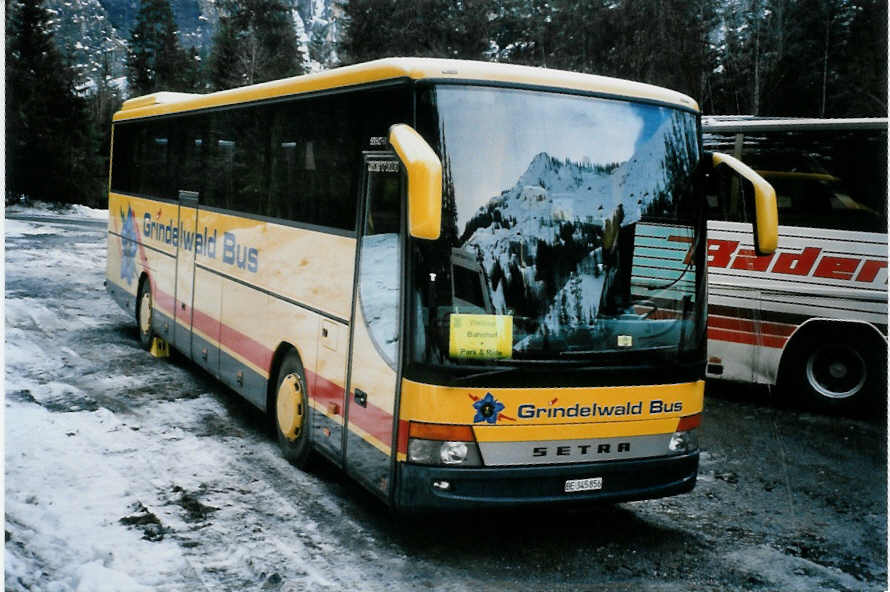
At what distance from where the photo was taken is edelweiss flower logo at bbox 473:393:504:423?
5469mm

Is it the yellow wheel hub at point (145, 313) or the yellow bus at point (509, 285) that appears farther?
the yellow wheel hub at point (145, 313)

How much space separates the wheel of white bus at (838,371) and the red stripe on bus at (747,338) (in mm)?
240

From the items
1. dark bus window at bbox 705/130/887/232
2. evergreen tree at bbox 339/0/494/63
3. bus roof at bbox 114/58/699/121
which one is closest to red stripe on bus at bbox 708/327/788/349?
dark bus window at bbox 705/130/887/232

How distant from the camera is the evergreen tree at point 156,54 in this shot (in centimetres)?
5788

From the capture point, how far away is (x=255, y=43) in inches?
Answer: 1804

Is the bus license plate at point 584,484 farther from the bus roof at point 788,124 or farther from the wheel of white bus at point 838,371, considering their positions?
the bus roof at point 788,124

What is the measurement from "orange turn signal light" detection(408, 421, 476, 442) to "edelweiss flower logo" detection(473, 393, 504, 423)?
0.29 feet

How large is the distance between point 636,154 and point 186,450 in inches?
169

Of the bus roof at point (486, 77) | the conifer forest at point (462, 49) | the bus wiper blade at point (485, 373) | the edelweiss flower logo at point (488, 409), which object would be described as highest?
the conifer forest at point (462, 49)

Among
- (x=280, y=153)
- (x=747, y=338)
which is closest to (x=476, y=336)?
(x=280, y=153)

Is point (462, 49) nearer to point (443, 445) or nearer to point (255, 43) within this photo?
point (255, 43)

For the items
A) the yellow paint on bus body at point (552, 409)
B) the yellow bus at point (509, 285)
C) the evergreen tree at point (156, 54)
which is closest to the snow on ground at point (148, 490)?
the yellow bus at point (509, 285)

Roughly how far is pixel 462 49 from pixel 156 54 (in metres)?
27.3

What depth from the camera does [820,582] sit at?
18.9 feet
